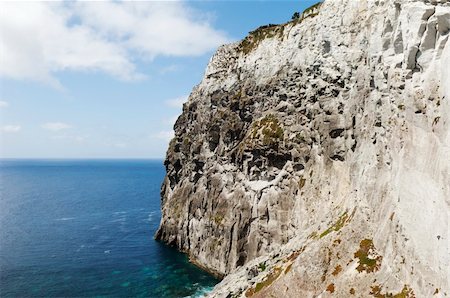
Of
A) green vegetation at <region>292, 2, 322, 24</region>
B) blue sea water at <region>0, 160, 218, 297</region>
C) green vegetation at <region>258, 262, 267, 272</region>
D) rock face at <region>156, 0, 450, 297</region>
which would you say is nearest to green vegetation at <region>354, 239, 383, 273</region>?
rock face at <region>156, 0, 450, 297</region>

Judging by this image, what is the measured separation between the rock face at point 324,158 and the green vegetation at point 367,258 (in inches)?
5.0

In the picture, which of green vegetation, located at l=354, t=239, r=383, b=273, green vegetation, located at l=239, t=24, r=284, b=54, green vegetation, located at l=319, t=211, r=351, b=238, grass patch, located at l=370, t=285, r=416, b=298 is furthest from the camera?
green vegetation, located at l=239, t=24, r=284, b=54

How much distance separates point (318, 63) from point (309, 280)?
37.0 metres

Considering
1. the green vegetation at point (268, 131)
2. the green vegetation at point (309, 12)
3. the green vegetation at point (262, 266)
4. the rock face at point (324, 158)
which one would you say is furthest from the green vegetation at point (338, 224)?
the green vegetation at point (309, 12)

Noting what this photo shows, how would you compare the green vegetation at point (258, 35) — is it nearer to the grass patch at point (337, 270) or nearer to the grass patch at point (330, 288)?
the grass patch at point (337, 270)

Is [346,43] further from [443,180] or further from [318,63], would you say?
[443,180]

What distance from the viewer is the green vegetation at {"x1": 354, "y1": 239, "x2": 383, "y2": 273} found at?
127 feet

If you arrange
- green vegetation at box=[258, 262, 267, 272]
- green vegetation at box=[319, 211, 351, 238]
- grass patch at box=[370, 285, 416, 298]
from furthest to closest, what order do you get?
green vegetation at box=[258, 262, 267, 272] → green vegetation at box=[319, 211, 351, 238] → grass patch at box=[370, 285, 416, 298]

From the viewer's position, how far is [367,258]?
3988 cm

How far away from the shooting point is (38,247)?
329 feet

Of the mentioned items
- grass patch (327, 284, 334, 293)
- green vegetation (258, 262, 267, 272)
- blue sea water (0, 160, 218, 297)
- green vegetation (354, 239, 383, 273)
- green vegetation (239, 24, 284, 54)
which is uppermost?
green vegetation (239, 24, 284, 54)

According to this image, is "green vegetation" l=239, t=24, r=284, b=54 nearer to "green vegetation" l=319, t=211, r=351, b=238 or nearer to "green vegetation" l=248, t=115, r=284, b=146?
"green vegetation" l=248, t=115, r=284, b=146

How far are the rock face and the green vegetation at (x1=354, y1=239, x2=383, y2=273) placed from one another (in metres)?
0.13

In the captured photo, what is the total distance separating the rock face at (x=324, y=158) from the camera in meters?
32.2
